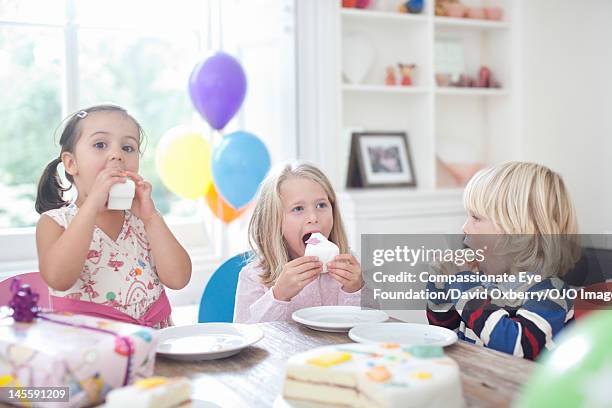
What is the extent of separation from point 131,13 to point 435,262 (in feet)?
7.42

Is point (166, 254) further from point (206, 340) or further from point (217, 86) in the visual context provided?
point (217, 86)

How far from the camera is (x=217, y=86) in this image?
9.33 ft

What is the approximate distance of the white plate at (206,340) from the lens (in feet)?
3.66

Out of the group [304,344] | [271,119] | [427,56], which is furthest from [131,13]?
[304,344]

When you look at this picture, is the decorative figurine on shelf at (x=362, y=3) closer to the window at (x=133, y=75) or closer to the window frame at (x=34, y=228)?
the window at (x=133, y=75)

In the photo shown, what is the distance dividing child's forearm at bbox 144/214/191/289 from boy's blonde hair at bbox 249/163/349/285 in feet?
1.10

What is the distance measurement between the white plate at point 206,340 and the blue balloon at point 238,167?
154 centimetres

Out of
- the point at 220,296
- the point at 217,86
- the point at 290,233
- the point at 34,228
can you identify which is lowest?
the point at 220,296

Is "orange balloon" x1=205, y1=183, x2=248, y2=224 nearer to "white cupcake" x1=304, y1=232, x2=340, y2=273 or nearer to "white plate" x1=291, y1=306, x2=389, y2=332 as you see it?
"white cupcake" x1=304, y1=232, x2=340, y2=273

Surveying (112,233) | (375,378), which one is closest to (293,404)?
(375,378)

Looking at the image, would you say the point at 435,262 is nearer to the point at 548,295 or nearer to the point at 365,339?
→ the point at 548,295

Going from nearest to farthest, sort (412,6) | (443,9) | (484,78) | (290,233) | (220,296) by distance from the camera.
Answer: (290,233) → (220,296) → (412,6) → (443,9) → (484,78)

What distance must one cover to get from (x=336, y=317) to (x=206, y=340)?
33cm

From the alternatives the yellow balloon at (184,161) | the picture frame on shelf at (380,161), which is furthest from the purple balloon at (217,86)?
the picture frame on shelf at (380,161)
